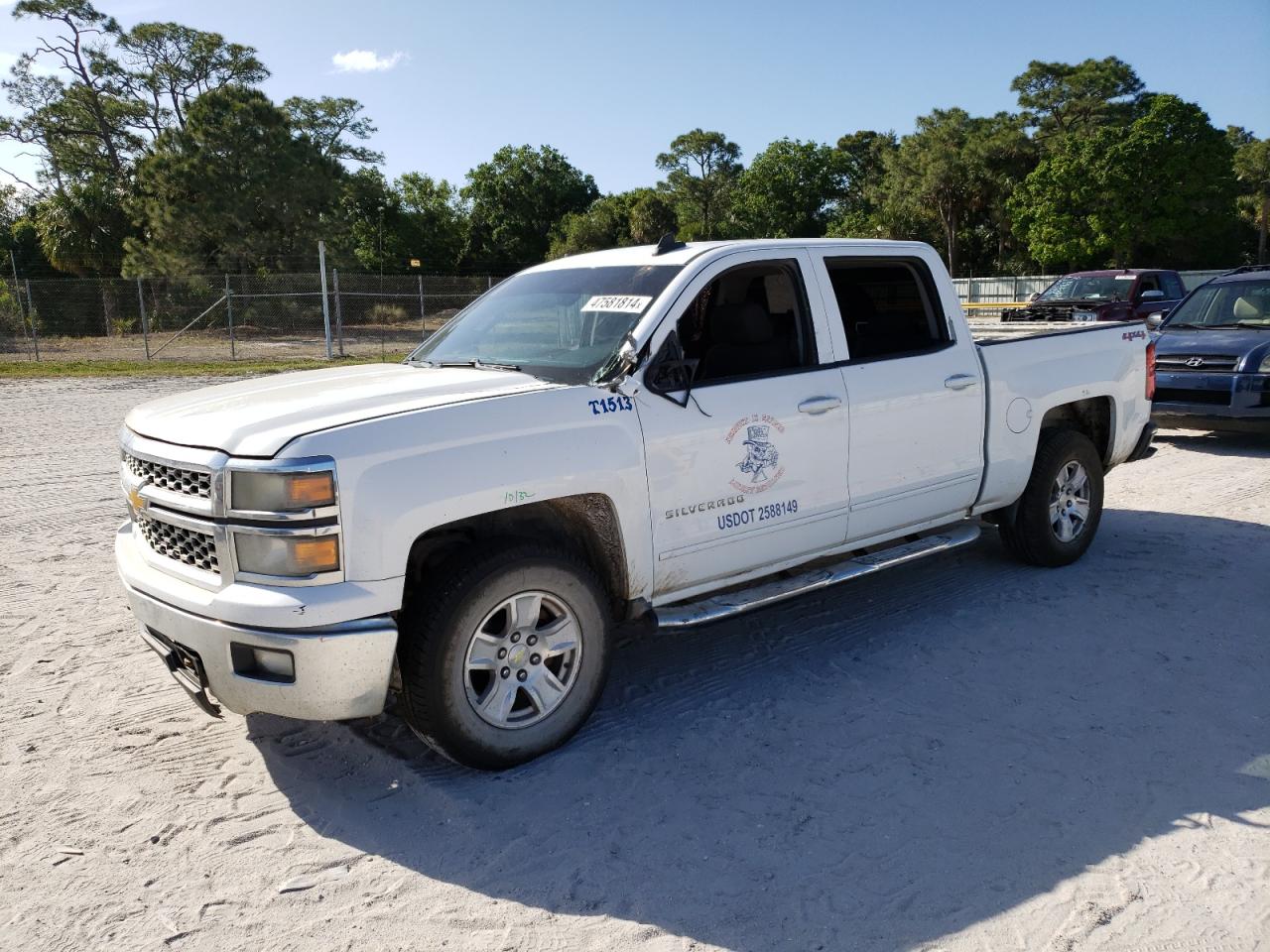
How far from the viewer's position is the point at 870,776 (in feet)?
12.0

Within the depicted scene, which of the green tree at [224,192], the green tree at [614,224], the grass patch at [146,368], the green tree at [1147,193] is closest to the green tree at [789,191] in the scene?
the green tree at [614,224]

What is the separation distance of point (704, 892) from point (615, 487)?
5.04ft

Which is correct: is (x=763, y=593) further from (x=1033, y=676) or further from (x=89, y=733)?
(x=89, y=733)

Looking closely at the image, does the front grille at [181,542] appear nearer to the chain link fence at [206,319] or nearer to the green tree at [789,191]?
the chain link fence at [206,319]

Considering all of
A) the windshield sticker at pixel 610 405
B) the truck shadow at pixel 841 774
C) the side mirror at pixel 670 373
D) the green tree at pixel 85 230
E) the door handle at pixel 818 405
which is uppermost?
the green tree at pixel 85 230

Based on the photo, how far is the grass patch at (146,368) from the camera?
21547 mm

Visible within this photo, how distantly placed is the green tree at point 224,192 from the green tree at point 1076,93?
4318 centimetres

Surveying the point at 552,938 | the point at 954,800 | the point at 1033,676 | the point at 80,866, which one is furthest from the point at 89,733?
the point at 1033,676

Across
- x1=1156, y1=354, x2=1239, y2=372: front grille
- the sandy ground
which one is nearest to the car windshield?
x1=1156, y1=354, x2=1239, y2=372: front grille

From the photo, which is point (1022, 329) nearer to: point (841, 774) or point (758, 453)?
point (758, 453)

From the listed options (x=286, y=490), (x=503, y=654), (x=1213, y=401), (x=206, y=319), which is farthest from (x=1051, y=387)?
(x=206, y=319)

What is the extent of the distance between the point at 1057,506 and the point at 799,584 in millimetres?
2399

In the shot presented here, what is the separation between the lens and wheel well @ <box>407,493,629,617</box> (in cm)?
373

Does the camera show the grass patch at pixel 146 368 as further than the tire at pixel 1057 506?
Yes
